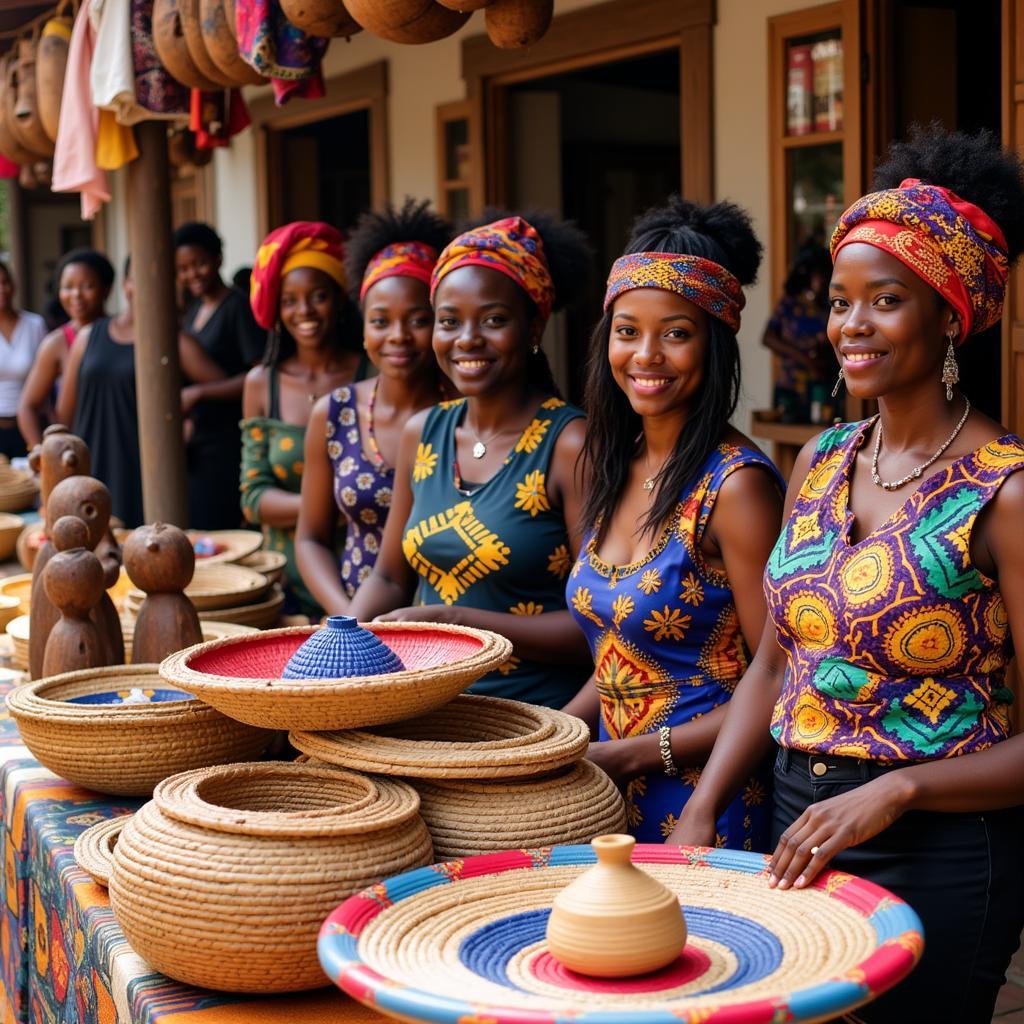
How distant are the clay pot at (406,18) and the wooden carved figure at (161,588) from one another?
3.64 ft

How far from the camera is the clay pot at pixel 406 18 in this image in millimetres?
2822

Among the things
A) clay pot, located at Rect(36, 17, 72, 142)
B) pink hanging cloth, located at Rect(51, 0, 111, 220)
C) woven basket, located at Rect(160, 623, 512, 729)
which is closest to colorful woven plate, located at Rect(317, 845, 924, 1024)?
woven basket, located at Rect(160, 623, 512, 729)

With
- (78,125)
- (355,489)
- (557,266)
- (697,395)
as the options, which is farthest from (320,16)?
(78,125)

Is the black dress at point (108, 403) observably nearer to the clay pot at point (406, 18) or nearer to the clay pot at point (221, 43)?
the clay pot at point (221, 43)

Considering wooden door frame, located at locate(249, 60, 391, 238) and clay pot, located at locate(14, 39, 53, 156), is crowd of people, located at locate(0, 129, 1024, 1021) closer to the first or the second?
clay pot, located at locate(14, 39, 53, 156)

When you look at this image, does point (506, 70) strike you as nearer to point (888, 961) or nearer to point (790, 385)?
point (790, 385)

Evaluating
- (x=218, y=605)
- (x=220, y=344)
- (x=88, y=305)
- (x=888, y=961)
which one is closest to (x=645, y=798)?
(x=888, y=961)

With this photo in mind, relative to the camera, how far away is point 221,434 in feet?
18.9

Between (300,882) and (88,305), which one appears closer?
(300,882)

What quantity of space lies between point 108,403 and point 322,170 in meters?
5.13

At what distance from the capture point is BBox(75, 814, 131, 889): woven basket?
1960 millimetres

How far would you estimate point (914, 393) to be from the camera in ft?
6.01

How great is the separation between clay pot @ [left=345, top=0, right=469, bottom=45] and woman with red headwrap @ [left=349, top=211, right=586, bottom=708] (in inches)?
16.2

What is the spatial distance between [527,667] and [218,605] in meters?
0.93
